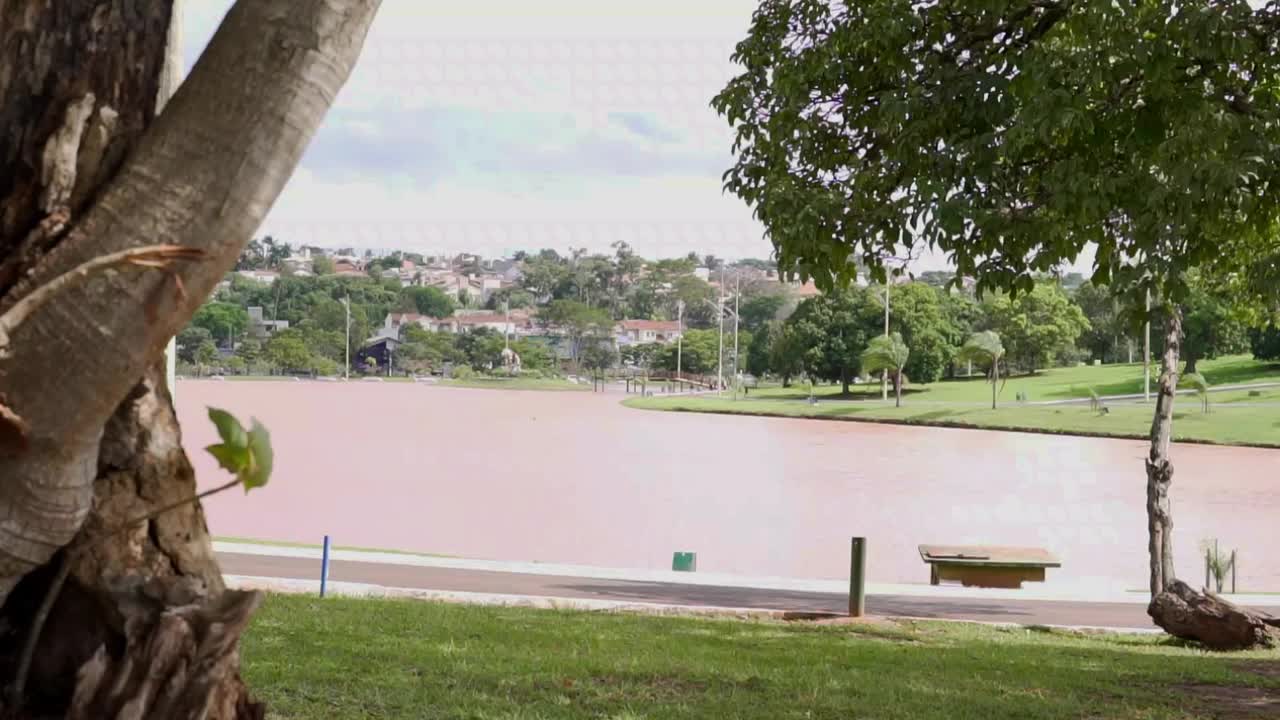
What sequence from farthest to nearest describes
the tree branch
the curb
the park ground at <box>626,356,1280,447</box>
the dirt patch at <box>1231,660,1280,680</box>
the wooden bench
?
the park ground at <box>626,356,1280,447</box>, the wooden bench, the curb, the dirt patch at <box>1231,660,1280,680</box>, the tree branch

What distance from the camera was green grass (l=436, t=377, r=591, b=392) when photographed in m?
118

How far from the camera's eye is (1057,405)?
73.3 m

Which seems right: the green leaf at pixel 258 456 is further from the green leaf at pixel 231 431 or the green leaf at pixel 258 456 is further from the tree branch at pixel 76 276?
the tree branch at pixel 76 276

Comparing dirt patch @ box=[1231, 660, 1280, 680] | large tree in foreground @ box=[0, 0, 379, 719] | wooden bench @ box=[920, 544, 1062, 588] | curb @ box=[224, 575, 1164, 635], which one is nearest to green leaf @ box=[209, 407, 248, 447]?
large tree in foreground @ box=[0, 0, 379, 719]

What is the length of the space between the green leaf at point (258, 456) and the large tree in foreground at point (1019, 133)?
18.4ft

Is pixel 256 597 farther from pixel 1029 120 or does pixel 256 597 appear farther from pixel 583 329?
pixel 583 329

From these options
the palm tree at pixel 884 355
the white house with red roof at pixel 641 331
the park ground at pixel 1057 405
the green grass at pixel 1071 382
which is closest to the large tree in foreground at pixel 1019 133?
the park ground at pixel 1057 405

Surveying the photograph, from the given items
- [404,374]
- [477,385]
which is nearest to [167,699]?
[477,385]

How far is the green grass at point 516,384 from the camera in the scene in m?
118

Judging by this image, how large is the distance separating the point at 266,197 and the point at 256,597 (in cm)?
67

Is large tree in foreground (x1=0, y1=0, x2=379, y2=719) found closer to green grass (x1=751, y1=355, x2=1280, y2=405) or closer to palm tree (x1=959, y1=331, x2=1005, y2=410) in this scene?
palm tree (x1=959, y1=331, x2=1005, y2=410)

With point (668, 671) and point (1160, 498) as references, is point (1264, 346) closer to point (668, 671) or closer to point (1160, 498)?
point (1160, 498)

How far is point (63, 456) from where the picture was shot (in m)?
1.91

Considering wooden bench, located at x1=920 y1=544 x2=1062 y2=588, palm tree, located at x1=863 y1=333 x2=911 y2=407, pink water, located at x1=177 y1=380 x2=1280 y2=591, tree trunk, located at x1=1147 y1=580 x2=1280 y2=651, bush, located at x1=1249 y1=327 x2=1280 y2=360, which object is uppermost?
bush, located at x1=1249 y1=327 x2=1280 y2=360
